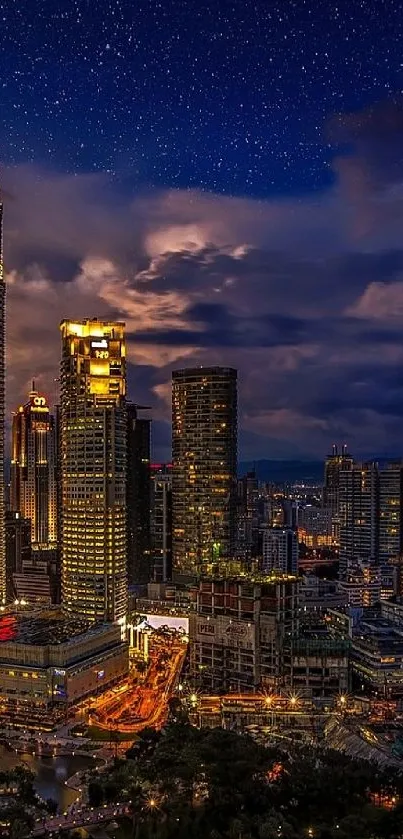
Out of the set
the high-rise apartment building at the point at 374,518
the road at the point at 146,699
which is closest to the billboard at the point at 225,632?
the road at the point at 146,699

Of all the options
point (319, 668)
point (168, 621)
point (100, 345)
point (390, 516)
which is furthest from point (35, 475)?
point (319, 668)

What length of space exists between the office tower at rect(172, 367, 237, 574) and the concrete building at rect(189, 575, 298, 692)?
831 centimetres

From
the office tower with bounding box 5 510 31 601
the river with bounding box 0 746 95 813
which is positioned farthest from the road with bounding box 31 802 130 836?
the office tower with bounding box 5 510 31 601

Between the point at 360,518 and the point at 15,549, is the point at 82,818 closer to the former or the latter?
the point at 15,549

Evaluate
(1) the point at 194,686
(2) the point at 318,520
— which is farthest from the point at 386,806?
(2) the point at 318,520

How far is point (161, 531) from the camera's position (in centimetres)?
2491

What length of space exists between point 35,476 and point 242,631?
63.2 ft

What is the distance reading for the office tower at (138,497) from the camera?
2509 centimetres

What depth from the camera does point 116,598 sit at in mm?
18453

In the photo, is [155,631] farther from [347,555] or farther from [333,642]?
[347,555]

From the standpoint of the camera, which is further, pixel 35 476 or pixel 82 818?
pixel 35 476

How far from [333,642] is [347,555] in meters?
14.1

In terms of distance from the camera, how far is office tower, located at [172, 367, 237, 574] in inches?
926

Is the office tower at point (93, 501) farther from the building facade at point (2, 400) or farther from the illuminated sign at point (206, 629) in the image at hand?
the illuminated sign at point (206, 629)
